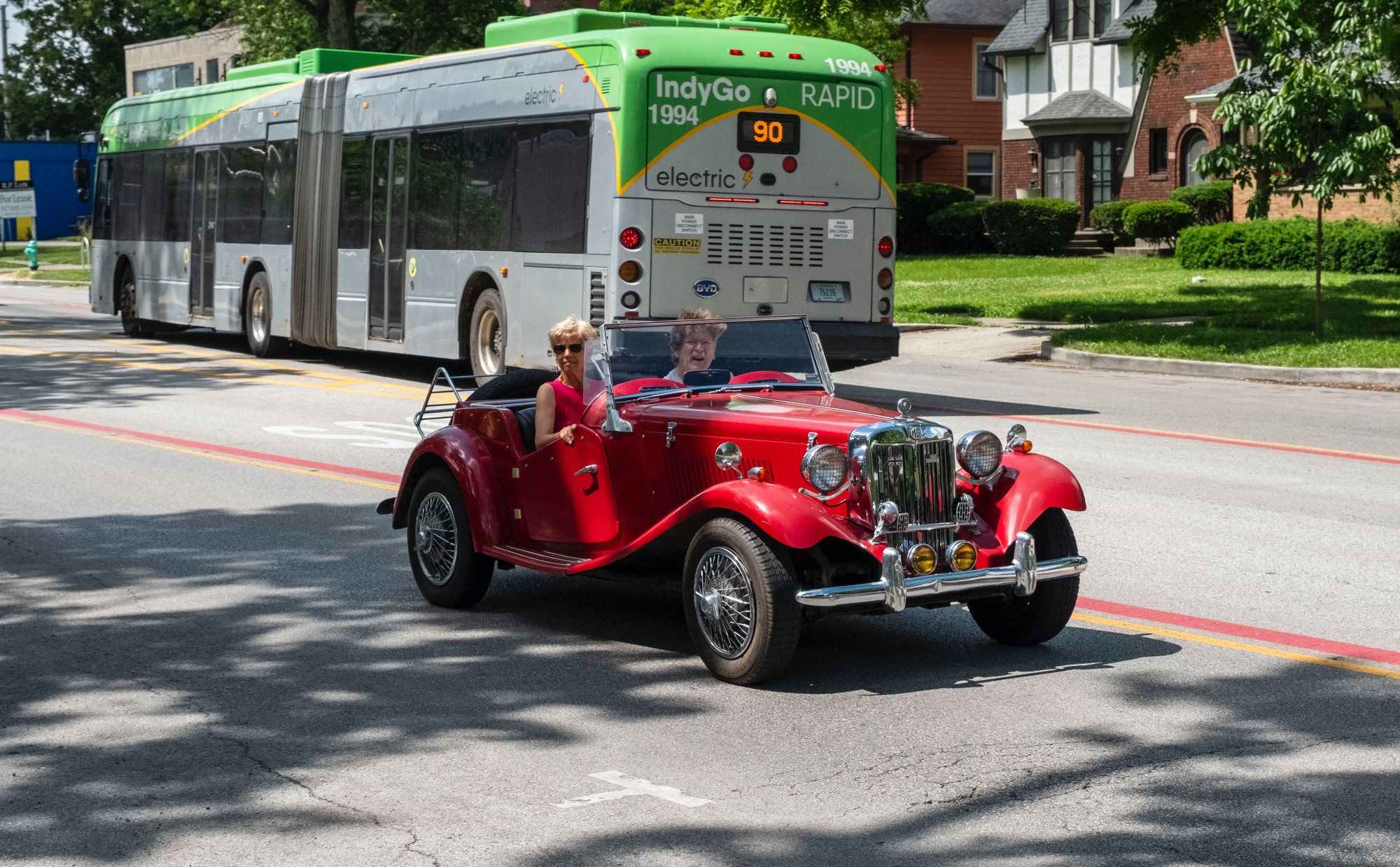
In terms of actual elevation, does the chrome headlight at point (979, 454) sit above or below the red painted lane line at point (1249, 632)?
above

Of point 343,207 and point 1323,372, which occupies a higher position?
point 343,207

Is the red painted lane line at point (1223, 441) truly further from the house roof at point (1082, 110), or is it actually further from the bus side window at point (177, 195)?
the house roof at point (1082, 110)

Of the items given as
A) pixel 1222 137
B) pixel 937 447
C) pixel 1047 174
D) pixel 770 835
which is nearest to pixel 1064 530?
pixel 937 447

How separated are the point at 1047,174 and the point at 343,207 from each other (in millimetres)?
33852

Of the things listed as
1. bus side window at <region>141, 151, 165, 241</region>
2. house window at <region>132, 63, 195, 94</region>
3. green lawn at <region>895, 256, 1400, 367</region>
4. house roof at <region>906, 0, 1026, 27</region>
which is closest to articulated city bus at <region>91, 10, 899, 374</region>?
bus side window at <region>141, 151, 165, 241</region>

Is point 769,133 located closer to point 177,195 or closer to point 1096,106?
point 177,195

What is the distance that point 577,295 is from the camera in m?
15.9

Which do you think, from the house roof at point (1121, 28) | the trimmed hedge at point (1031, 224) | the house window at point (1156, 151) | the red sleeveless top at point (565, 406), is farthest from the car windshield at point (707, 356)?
the house window at point (1156, 151)

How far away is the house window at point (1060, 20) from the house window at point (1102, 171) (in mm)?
3751

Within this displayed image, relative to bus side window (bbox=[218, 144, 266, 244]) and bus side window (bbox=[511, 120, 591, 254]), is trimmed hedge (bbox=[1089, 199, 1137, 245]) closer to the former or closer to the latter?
bus side window (bbox=[218, 144, 266, 244])

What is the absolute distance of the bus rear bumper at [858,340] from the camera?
53.0 ft

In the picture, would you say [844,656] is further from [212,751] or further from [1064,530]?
[212,751]

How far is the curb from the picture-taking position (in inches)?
730

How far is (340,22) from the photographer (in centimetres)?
4519
